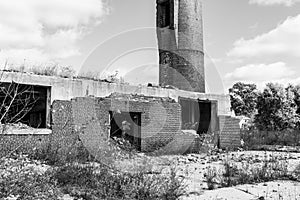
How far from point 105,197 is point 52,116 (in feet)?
19.9

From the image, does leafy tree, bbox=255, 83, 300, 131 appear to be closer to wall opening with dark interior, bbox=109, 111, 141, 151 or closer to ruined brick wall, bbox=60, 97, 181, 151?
ruined brick wall, bbox=60, 97, 181, 151

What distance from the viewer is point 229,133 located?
15680 millimetres

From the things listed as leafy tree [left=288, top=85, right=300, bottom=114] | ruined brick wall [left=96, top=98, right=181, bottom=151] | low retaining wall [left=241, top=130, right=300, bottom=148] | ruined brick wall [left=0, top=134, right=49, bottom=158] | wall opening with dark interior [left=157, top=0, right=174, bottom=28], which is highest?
wall opening with dark interior [left=157, top=0, right=174, bottom=28]

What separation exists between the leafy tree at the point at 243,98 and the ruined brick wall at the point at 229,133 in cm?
3127

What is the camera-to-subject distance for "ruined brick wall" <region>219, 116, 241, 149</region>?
15.5 metres

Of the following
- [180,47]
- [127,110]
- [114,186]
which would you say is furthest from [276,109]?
[114,186]

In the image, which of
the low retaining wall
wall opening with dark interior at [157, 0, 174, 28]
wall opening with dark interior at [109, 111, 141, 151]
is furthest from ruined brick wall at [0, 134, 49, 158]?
the low retaining wall

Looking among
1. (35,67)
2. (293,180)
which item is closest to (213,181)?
(293,180)

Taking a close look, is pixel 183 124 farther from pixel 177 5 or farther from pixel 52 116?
pixel 177 5

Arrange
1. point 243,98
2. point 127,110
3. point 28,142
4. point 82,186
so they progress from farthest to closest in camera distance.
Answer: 1. point 243,98
2. point 127,110
3. point 28,142
4. point 82,186

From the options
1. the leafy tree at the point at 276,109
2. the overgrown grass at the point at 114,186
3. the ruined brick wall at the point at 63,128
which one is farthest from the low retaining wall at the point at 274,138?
the overgrown grass at the point at 114,186

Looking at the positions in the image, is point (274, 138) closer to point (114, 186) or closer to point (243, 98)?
point (114, 186)

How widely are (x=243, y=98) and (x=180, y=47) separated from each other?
3285cm

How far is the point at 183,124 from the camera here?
15.5 meters
